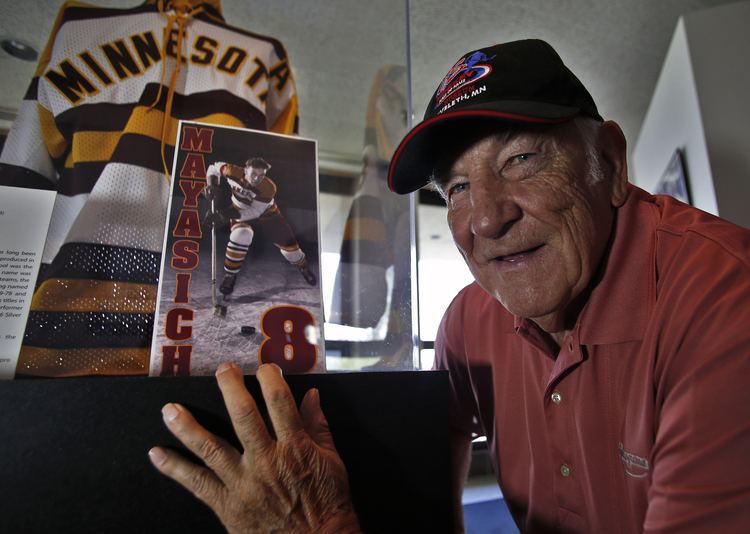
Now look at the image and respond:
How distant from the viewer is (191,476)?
1.56 feet

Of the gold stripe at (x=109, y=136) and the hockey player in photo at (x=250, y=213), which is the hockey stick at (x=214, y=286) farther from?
the gold stripe at (x=109, y=136)

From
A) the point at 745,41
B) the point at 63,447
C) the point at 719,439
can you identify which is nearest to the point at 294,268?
the point at 63,447

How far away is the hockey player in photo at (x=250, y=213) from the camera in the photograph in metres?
0.68

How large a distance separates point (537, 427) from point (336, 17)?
1.40 meters

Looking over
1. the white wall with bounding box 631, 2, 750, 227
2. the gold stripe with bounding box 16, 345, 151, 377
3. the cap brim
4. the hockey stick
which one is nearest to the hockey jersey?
the gold stripe with bounding box 16, 345, 151, 377

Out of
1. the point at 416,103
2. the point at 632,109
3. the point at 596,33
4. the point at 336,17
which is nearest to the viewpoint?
the point at 336,17

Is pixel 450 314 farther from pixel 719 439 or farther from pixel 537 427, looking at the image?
pixel 719 439

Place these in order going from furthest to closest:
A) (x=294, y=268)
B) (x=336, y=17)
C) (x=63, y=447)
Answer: (x=336, y=17), (x=294, y=268), (x=63, y=447)

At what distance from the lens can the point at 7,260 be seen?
569mm

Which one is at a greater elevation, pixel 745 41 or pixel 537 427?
pixel 745 41

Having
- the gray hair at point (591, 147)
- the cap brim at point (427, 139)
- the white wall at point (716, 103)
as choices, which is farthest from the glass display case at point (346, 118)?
the white wall at point (716, 103)

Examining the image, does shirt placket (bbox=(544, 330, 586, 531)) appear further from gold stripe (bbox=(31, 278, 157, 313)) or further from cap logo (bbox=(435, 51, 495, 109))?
gold stripe (bbox=(31, 278, 157, 313))

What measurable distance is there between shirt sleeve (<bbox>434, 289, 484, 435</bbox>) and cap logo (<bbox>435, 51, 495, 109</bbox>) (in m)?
0.48

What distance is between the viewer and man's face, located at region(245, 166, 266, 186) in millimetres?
713
